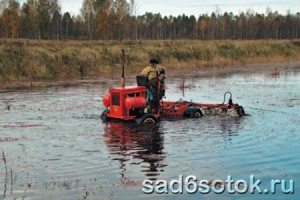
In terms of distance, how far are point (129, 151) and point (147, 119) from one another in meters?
3.77

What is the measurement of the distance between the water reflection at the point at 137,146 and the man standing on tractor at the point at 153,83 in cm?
92

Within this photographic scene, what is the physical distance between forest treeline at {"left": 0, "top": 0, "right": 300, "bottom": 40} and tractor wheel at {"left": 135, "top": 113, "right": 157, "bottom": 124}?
60166 millimetres

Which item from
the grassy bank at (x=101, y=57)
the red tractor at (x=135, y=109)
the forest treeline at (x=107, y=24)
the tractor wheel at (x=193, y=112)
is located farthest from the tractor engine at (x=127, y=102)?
the forest treeline at (x=107, y=24)

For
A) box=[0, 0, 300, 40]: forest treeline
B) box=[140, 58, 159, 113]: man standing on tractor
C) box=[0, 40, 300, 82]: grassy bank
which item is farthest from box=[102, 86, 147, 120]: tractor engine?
→ box=[0, 0, 300, 40]: forest treeline

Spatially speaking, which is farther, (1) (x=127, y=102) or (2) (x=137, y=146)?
(1) (x=127, y=102)

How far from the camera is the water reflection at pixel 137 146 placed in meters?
10.0

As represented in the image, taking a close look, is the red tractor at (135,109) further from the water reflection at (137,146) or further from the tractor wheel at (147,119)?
the water reflection at (137,146)

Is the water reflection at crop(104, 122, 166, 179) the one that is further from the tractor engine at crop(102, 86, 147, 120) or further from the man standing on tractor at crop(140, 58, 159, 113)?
the man standing on tractor at crop(140, 58, 159, 113)

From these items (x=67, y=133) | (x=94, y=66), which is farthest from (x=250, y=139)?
(x=94, y=66)

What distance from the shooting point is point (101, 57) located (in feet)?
137

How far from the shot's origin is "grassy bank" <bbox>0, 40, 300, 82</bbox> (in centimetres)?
3541

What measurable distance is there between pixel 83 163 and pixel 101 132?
12.6 ft

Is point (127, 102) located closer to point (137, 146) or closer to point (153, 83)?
point (153, 83)

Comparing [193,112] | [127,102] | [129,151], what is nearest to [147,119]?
[127,102]
